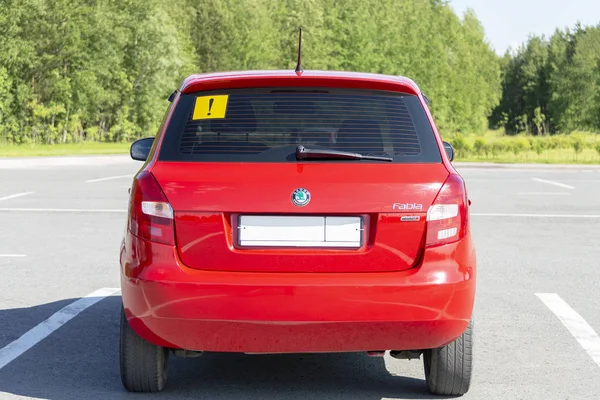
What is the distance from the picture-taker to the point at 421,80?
250ft

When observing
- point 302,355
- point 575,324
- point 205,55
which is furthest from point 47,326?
point 205,55

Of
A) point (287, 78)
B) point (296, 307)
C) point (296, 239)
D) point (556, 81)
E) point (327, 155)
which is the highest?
point (287, 78)

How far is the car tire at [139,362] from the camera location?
15.6ft

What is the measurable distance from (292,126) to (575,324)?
3.16 metres

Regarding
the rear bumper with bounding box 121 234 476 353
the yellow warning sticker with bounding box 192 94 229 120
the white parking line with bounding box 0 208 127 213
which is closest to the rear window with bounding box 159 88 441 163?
the yellow warning sticker with bounding box 192 94 229 120

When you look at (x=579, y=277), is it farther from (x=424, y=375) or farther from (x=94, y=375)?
(x=94, y=375)

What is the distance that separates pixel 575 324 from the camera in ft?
22.3

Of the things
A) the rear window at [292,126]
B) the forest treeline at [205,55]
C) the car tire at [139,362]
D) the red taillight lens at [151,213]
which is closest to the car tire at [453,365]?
the rear window at [292,126]

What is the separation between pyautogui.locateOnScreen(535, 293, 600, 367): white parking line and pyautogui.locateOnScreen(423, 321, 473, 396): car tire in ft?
3.90

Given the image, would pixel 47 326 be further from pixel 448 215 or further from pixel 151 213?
pixel 448 215

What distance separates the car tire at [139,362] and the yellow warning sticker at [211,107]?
1012 millimetres

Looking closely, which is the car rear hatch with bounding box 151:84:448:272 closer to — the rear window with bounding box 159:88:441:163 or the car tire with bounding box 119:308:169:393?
the rear window with bounding box 159:88:441:163

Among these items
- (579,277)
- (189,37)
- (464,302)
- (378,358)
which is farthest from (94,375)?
(189,37)

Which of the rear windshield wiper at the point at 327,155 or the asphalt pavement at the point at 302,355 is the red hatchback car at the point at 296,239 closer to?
the rear windshield wiper at the point at 327,155
